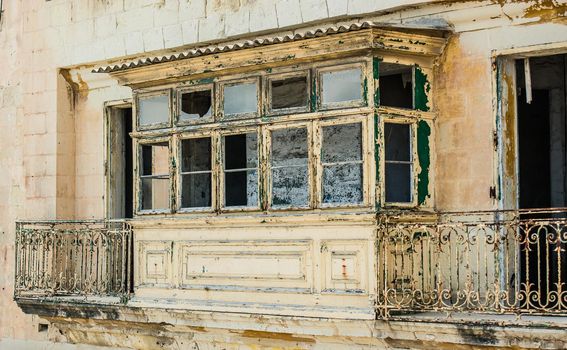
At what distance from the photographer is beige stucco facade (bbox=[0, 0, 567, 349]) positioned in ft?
35.7

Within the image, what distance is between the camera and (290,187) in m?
11.8

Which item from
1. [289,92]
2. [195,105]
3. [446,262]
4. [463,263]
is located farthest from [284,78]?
[463,263]

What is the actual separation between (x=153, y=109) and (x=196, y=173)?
1.10 m

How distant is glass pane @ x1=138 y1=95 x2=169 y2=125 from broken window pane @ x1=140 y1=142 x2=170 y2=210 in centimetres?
31

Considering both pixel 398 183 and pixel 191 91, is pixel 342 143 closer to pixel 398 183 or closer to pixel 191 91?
pixel 398 183

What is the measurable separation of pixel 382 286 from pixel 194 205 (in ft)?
9.77

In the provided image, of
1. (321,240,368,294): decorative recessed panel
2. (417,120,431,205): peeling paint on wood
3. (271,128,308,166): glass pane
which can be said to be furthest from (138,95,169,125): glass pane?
(417,120,431,205): peeling paint on wood

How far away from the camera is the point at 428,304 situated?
10.8 metres

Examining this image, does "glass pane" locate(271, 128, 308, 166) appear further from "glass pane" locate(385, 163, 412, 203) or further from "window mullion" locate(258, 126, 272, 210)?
"glass pane" locate(385, 163, 412, 203)

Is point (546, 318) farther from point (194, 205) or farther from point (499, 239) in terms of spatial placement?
point (194, 205)

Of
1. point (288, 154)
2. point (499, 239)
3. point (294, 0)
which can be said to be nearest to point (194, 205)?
point (288, 154)

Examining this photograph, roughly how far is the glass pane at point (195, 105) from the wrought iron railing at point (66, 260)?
242 cm

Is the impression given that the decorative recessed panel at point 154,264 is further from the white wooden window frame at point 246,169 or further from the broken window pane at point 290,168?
the broken window pane at point 290,168

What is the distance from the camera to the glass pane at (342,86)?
1118 centimetres
